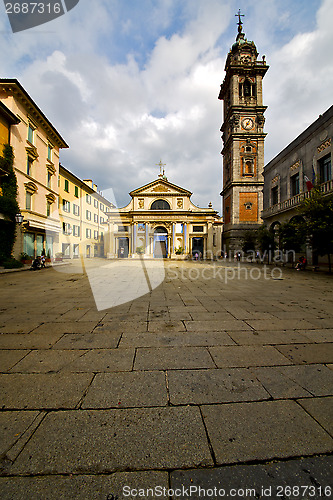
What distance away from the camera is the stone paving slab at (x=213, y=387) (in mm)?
1905

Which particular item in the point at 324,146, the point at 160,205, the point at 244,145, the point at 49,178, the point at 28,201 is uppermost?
the point at 244,145

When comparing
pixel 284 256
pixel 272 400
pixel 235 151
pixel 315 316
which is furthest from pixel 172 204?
pixel 272 400

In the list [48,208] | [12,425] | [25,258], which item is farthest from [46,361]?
[48,208]

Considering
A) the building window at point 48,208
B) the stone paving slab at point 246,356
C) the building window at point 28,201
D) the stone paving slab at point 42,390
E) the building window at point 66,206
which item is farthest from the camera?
the building window at point 66,206

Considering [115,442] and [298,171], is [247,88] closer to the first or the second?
[298,171]

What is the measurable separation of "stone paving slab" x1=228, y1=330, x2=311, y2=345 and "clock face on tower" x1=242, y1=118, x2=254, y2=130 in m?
38.5

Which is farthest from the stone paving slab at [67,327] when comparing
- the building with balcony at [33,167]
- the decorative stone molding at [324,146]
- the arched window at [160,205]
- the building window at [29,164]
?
the arched window at [160,205]

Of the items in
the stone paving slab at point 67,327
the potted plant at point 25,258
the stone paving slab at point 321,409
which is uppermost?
the potted plant at point 25,258

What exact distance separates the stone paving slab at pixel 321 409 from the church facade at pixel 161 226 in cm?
3504

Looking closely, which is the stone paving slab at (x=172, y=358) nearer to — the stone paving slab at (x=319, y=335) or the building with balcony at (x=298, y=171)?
the stone paving slab at (x=319, y=335)

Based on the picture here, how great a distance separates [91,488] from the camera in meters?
1.18

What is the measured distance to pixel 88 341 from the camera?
311cm

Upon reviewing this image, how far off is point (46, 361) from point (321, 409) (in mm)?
2854

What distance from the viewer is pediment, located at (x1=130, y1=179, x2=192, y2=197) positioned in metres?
38.7
